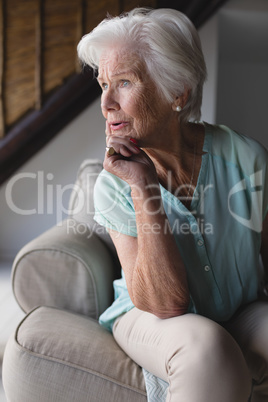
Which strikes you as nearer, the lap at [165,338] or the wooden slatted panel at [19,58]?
the lap at [165,338]

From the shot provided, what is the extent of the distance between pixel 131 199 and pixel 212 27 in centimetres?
214

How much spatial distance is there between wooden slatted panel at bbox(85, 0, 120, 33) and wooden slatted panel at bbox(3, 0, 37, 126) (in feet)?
1.13

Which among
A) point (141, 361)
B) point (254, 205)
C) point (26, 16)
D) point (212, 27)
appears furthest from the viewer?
point (212, 27)

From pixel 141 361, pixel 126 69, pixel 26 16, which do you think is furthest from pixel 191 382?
pixel 26 16

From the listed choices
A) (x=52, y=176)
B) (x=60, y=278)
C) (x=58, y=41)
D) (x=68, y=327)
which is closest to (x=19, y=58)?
(x=58, y=41)

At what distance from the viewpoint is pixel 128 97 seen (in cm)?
127

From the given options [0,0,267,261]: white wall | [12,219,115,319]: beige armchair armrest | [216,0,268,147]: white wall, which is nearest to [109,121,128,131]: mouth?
[12,219,115,319]: beige armchair armrest

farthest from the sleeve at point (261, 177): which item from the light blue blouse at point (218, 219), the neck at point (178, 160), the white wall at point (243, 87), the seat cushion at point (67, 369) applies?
the white wall at point (243, 87)

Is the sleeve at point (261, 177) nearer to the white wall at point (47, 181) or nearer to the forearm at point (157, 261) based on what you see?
the forearm at point (157, 261)

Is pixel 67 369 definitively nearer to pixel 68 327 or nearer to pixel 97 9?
pixel 68 327

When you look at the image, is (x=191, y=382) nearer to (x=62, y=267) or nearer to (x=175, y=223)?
(x=175, y=223)

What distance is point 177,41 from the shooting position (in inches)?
49.7

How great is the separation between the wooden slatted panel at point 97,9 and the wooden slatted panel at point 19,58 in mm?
343

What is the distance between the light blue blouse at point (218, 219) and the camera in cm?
133
